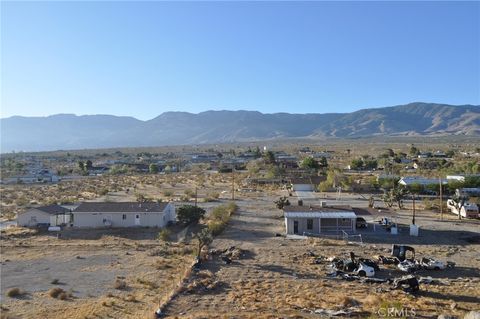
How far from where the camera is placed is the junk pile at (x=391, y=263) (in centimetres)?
2358

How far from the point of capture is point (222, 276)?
26.4 meters

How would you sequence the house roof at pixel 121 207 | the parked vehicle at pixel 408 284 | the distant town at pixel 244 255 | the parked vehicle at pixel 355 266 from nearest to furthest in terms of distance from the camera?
the distant town at pixel 244 255 < the parked vehicle at pixel 408 284 < the parked vehicle at pixel 355 266 < the house roof at pixel 121 207

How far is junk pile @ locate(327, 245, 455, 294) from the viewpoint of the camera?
23578mm

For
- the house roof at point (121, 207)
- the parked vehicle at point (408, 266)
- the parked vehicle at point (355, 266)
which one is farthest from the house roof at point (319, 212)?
the house roof at point (121, 207)

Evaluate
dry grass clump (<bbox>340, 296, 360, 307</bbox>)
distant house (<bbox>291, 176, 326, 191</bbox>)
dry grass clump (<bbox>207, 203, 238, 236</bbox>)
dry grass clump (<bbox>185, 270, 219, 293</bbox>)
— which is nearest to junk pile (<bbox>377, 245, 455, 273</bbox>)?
dry grass clump (<bbox>340, 296, 360, 307</bbox>)

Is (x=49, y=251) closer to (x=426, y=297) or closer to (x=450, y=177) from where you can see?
(x=426, y=297)

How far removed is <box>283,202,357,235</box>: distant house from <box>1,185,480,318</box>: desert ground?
5.76 ft

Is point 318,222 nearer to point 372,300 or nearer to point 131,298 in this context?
point 372,300

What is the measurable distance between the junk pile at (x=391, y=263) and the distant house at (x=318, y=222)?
8.09m

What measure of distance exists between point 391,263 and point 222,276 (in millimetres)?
10451

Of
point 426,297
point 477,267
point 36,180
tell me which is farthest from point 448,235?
point 36,180

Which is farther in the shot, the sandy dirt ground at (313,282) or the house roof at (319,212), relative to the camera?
the house roof at (319,212)

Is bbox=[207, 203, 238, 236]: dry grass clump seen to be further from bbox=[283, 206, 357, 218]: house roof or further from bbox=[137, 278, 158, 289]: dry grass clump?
bbox=[137, 278, 158, 289]: dry grass clump

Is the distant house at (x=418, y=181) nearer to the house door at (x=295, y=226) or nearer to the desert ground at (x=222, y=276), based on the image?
the desert ground at (x=222, y=276)
